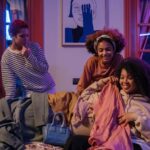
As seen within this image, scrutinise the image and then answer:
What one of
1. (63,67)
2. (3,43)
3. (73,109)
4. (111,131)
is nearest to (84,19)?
(63,67)

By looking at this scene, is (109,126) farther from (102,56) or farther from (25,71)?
(25,71)

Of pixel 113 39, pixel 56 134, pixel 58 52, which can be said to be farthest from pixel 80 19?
pixel 56 134

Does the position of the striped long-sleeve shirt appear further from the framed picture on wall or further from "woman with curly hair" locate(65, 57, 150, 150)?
"woman with curly hair" locate(65, 57, 150, 150)

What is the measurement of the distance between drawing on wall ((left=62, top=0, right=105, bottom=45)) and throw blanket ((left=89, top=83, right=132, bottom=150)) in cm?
135

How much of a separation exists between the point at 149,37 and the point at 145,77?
1641mm

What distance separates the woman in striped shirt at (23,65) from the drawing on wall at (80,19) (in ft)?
2.30

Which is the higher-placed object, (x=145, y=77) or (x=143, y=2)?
(x=143, y=2)

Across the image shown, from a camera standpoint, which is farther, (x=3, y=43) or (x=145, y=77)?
(x=3, y=43)

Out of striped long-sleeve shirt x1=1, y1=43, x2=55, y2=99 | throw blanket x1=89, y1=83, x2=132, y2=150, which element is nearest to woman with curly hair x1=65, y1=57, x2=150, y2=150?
throw blanket x1=89, y1=83, x2=132, y2=150

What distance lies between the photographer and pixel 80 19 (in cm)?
419

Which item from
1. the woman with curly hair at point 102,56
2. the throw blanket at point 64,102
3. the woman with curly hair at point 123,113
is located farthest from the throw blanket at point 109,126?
the throw blanket at point 64,102

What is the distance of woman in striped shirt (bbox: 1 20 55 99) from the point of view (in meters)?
3.42

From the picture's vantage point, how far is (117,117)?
9.16 ft

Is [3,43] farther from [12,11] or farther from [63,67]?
[63,67]
